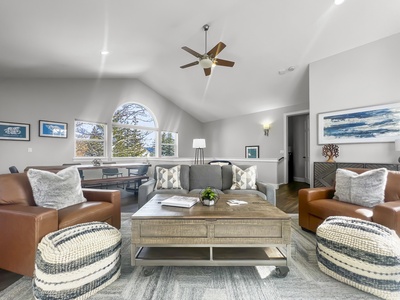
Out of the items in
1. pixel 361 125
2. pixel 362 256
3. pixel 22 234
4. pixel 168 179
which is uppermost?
pixel 361 125

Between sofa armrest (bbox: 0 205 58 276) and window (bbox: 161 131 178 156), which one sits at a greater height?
window (bbox: 161 131 178 156)

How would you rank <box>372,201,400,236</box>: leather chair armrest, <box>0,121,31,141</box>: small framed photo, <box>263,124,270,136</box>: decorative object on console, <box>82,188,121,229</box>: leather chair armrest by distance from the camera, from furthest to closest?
<box>263,124,270,136</box>: decorative object on console, <box>0,121,31,141</box>: small framed photo, <box>82,188,121,229</box>: leather chair armrest, <box>372,201,400,236</box>: leather chair armrest

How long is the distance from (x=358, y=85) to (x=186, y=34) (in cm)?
332

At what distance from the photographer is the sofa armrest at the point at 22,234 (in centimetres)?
157

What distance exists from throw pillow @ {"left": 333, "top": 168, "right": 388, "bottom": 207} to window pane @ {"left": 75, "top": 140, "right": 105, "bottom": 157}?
608 centimetres

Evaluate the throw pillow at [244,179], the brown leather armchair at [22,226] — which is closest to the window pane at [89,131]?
the brown leather armchair at [22,226]

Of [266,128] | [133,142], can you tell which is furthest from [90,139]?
[266,128]

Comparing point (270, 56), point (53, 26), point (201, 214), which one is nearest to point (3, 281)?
point (201, 214)

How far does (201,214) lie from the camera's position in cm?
176

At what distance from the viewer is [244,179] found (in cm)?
328

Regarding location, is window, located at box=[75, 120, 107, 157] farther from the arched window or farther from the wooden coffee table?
the wooden coffee table

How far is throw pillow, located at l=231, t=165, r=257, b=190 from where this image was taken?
326 cm

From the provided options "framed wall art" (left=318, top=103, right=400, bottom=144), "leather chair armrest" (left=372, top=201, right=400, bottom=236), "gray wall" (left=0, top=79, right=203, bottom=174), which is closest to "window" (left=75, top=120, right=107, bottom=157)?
"gray wall" (left=0, top=79, right=203, bottom=174)

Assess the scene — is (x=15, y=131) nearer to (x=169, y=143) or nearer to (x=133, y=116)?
(x=133, y=116)
